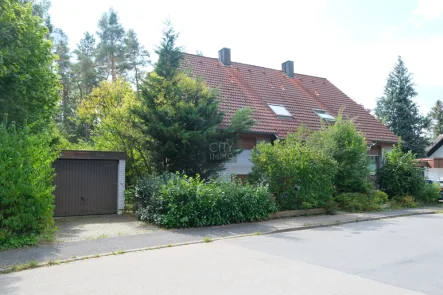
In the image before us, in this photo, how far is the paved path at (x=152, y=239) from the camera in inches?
273

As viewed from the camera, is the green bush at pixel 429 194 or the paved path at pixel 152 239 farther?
the green bush at pixel 429 194

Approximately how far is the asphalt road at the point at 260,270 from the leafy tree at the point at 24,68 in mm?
5654

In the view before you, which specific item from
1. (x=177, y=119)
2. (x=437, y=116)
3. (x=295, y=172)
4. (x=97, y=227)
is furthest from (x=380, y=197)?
(x=437, y=116)

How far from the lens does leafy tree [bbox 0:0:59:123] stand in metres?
9.94

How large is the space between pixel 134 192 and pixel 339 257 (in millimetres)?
7343

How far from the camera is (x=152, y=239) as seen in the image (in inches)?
333

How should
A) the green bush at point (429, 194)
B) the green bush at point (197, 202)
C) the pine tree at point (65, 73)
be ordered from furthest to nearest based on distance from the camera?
the pine tree at point (65, 73)
the green bush at point (429, 194)
the green bush at point (197, 202)

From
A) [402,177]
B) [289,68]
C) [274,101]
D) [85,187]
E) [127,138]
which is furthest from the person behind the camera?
[289,68]

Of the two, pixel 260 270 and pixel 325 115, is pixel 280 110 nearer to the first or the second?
pixel 325 115

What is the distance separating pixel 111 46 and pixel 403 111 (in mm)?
24555

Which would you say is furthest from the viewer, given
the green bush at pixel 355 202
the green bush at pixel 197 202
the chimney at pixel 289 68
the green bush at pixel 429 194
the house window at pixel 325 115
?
the chimney at pixel 289 68

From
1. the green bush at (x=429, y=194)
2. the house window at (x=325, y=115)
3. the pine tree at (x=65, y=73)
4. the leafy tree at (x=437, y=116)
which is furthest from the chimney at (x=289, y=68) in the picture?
the leafy tree at (x=437, y=116)

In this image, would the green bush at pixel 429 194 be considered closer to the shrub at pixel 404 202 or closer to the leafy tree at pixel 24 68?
the shrub at pixel 404 202

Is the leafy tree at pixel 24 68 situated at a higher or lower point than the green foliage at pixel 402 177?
higher
